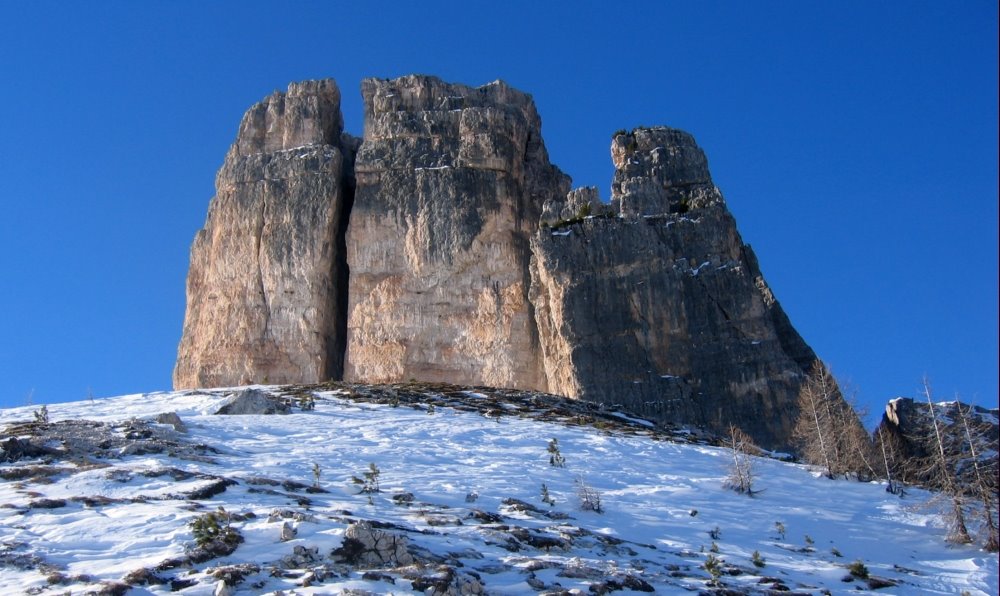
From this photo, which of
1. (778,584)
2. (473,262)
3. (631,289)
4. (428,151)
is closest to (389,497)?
(778,584)

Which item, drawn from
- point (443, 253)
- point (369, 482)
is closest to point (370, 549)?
point (369, 482)

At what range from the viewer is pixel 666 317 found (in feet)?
145

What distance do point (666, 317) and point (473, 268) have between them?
34.0ft

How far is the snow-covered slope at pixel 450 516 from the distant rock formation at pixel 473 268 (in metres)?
14.6

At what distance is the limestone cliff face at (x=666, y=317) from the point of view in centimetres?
4216

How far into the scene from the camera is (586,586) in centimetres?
1405

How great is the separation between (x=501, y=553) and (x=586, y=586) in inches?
72.9

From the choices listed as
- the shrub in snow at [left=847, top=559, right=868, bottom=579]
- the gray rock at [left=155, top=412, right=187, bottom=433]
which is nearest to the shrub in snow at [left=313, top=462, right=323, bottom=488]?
the gray rock at [left=155, top=412, right=187, bottom=433]

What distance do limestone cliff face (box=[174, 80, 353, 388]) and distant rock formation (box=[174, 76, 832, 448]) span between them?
0.10 meters

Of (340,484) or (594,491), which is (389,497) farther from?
(594,491)

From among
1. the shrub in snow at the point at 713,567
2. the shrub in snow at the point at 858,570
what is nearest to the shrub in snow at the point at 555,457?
the shrub in snow at the point at 713,567

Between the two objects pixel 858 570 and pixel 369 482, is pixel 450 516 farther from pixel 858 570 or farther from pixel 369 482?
pixel 858 570

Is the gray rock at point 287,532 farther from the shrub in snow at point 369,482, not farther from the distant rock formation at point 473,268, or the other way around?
the distant rock formation at point 473,268

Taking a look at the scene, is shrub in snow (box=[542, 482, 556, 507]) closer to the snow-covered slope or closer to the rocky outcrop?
the snow-covered slope
